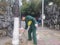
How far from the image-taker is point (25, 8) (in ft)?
132

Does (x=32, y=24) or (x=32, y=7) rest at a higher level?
(x=32, y=7)

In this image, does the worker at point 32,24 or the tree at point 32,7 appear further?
the tree at point 32,7

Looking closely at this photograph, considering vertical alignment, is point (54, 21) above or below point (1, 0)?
below

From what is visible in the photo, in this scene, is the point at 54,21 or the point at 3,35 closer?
the point at 3,35

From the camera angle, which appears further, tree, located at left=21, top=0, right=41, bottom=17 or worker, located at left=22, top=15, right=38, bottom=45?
tree, located at left=21, top=0, right=41, bottom=17

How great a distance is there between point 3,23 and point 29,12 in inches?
996

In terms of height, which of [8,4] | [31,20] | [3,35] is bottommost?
[3,35]

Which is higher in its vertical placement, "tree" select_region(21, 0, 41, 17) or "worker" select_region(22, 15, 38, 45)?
"tree" select_region(21, 0, 41, 17)

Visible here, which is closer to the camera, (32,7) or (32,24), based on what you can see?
(32,24)

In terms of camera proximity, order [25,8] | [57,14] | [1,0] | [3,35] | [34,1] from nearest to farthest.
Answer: [3,35]
[1,0]
[57,14]
[34,1]
[25,8]

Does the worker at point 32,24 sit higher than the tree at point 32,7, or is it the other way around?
the tree at point 32,7

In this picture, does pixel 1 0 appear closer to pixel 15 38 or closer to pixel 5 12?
pixel 5 12

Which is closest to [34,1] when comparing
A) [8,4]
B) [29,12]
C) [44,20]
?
[29,12]

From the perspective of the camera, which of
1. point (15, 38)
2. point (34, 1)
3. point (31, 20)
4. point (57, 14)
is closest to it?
point (15, 38)
